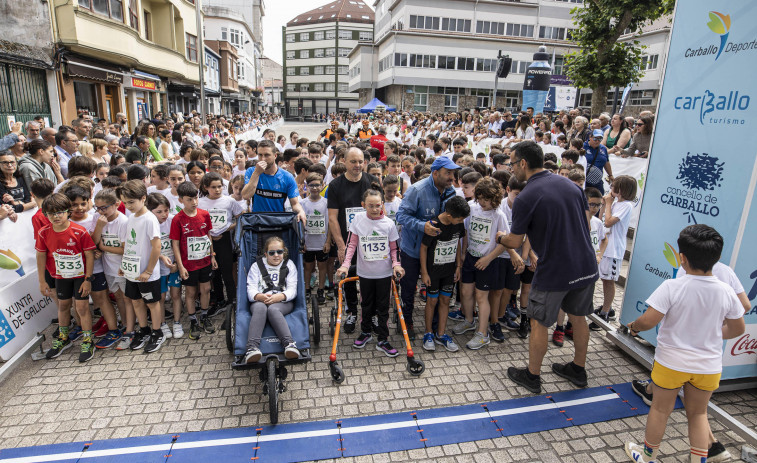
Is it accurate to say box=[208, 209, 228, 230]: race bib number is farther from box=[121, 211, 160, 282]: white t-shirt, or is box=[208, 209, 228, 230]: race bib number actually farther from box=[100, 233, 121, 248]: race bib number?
box=[100, 233, 121, 248]: race bib number

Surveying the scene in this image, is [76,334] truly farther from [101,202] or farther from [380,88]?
[380,88]

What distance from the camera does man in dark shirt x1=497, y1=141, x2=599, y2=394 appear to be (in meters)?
3.84

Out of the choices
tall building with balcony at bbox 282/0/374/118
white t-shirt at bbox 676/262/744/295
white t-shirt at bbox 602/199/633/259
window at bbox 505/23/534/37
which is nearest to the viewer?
white t-shirt at bbox 676/262/744/295

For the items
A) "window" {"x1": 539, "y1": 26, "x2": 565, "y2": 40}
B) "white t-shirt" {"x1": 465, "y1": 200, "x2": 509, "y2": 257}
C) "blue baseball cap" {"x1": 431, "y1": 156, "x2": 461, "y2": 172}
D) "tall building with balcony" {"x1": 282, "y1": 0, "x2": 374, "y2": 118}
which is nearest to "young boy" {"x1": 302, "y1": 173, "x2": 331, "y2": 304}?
"blue baseball cap" {"x1": 431, "y1": 156, "x2": 461, "y2": 172}

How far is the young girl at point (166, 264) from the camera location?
5008mm

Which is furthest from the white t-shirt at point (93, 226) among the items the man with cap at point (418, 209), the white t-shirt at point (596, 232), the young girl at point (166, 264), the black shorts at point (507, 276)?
the white t-shirt at point (596, 232)

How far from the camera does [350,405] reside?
3941mm

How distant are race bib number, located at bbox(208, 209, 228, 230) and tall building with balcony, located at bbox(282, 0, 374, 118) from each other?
75.6 meters

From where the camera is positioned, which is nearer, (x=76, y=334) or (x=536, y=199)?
(x=536, y=199)

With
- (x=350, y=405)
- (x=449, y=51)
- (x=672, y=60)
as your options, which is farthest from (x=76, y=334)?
(x=449, y=51)

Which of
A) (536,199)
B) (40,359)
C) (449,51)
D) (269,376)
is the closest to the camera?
(269,376)

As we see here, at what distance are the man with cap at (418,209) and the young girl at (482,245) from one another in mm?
379

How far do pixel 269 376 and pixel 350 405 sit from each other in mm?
851

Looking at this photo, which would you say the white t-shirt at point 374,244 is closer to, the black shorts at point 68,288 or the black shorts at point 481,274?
the black shorts at point 481,274
